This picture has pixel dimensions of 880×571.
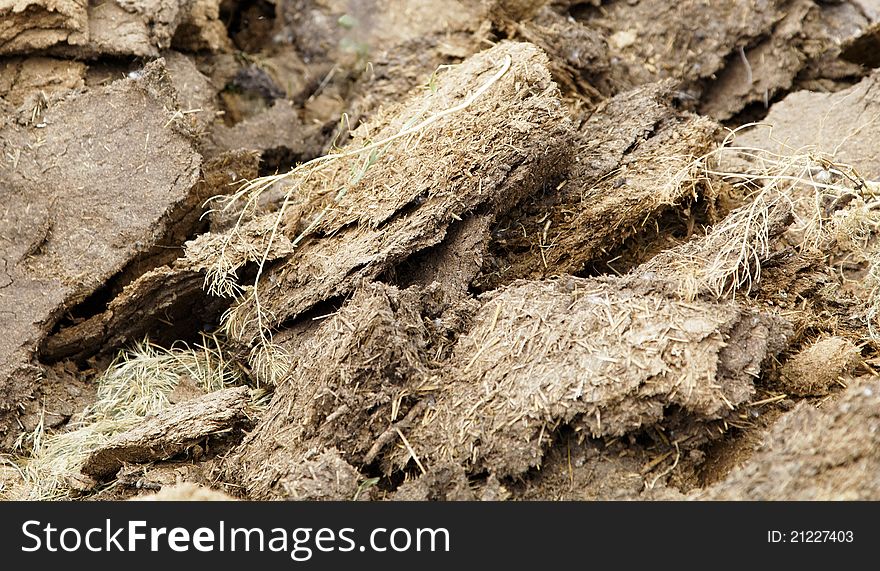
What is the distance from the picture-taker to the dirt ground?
8.41 ft

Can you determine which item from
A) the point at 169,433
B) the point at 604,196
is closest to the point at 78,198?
the point at 169,433

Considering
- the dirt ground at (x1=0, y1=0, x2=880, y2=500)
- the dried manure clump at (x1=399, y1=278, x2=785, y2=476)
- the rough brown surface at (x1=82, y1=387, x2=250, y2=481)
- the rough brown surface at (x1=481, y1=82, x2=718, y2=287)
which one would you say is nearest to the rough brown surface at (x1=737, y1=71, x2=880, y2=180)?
the dirt ground at (x1=0, y1=0, x2=880, y2=500)

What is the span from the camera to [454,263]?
10.2 ft

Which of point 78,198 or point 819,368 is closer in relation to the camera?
point 819,368

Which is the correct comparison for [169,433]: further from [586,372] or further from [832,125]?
[832,125]

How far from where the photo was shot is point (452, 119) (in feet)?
10.7

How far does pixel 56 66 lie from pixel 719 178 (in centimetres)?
281

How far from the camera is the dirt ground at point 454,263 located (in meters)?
2.56

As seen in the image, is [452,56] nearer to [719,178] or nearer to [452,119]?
[452,119]

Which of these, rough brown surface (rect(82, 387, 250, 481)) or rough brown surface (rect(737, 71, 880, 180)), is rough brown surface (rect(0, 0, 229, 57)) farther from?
rough brown surface (rect(737, 71, 880, 180))

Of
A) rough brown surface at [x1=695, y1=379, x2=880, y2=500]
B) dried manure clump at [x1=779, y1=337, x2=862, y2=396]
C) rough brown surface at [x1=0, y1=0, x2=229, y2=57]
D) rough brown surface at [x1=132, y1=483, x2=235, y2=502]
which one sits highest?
rough brown surface at [x1=0, y1=0, x2=229, y2=57]

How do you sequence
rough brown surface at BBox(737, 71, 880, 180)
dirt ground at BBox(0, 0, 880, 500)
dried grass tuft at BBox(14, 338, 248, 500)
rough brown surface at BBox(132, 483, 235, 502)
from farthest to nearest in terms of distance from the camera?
rough brown surface at BBox(737, 71, 880, 180) → dried grass tuft at BBox(14, 338, 248, 500) → dirt ground at BBox(0, 0, 880, 500) → rough brown surface at BBox(132, 483, 235, 502)
